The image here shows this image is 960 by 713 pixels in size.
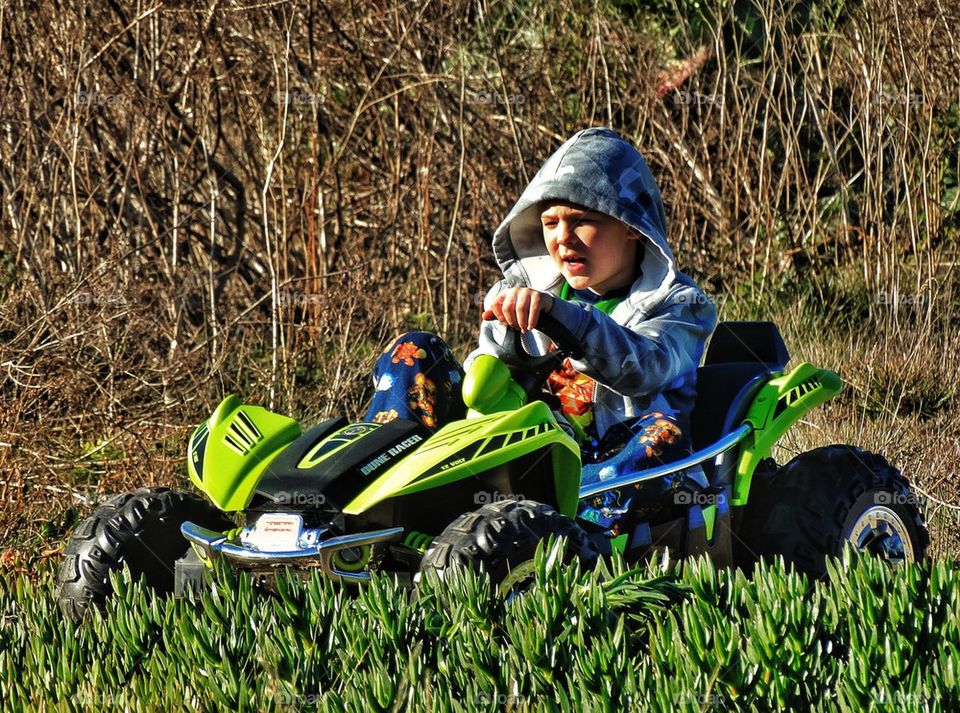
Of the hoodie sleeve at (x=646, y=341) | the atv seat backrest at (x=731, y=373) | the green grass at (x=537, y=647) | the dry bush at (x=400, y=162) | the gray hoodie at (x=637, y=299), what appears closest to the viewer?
the green grass at (x=537, y=647)

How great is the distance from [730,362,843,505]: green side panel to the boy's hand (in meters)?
0.98

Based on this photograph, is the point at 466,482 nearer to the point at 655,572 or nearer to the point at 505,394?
the point at 505,394

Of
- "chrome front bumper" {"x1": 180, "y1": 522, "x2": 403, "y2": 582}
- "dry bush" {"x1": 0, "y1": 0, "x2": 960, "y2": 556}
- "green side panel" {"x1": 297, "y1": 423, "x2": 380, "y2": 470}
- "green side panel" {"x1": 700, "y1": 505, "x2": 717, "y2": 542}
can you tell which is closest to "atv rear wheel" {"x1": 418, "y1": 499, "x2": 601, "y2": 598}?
"chrome front bumper" {"x1": 180, "y1": 522, "x2": 403, "y2": 582}

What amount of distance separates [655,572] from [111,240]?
5238mm

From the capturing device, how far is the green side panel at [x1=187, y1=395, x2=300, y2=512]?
330cm

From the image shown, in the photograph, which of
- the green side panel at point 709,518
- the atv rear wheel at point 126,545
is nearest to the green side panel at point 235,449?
the atv rear wheel at point 126,545

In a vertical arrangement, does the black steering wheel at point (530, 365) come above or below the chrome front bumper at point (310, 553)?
above

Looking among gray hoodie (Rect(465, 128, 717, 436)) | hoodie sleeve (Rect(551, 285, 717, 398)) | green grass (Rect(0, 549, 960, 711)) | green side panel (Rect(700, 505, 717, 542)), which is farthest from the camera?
green side panel (Rect(700, 505, 717, 542))

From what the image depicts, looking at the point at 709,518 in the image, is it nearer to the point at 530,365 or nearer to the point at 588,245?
the point at 530,365

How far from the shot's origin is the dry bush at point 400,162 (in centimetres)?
712

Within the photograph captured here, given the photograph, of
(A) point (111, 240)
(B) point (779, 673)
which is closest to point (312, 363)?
(A) point (111, 240)

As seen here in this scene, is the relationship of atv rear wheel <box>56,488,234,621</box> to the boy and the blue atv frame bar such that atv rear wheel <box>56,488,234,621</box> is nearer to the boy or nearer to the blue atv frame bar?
the boy

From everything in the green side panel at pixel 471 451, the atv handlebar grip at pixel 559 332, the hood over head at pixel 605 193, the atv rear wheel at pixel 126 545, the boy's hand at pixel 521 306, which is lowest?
the atv rear wheel at pixel 126 545

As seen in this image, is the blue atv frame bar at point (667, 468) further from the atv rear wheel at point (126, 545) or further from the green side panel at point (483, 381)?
the atv rear wheel at point (126, 545)
